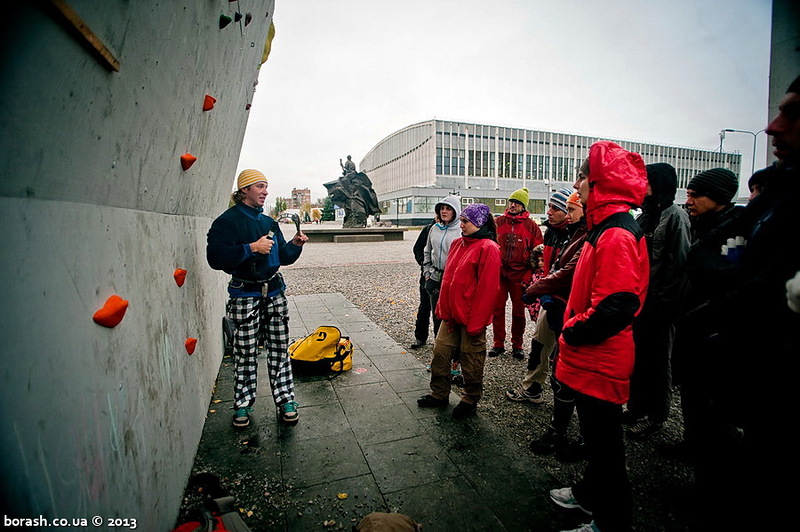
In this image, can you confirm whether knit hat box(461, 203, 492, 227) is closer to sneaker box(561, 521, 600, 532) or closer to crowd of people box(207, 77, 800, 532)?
crowd of people box(207, 77, 800, 532)

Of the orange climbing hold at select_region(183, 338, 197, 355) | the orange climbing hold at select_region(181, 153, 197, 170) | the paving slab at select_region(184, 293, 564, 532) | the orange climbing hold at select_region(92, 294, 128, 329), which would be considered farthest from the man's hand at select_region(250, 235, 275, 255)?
the paving slab at select_region(184, 293, 564, 532)

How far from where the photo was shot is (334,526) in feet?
7.00

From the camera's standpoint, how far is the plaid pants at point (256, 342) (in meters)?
3.01

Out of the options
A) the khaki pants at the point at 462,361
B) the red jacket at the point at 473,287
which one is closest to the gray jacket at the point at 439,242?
the red jacket at the point at 473,287

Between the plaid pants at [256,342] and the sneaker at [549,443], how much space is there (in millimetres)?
1972

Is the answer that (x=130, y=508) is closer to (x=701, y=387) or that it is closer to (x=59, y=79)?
(x=59, y=79)

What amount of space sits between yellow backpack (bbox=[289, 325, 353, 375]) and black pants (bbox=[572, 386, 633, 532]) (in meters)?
2.80

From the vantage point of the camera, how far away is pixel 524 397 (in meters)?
3.65

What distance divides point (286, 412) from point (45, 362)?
7.57 feet

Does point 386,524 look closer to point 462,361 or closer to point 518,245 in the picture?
point 462,361

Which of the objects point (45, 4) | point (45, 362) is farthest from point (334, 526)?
point (45, 4)

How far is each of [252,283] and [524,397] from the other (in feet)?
8.69

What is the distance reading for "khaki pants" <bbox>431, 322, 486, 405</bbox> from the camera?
329 centimetres

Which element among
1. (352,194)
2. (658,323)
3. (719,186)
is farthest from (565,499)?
(352,194)
